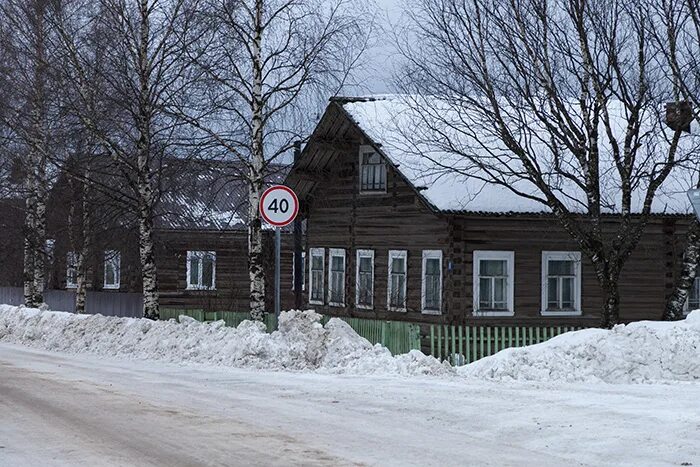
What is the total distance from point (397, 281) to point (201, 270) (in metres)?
18.4

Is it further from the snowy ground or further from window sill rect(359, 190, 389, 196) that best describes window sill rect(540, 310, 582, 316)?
the snowy ground

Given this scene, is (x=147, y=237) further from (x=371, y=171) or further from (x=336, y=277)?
(x=336, y=277)

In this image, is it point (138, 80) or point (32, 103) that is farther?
point (32, 103)

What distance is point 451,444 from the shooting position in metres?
10.3

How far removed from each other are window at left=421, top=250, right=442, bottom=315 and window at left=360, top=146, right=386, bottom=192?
2.96 m

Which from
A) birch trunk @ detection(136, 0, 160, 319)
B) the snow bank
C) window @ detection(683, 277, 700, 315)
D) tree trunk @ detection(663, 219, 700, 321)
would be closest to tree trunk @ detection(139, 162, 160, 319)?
birch trunk @ detection(136, 0, 160, 319)

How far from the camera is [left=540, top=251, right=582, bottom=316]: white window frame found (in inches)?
1129

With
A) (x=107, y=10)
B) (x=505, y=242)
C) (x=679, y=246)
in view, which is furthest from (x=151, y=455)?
(x=679, y=246)

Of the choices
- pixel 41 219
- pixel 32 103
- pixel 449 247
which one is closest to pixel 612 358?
pixel 449 247

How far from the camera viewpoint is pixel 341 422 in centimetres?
1162

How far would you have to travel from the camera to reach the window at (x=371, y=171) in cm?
3128

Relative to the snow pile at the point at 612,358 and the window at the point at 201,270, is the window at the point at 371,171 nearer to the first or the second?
the snow pile at the point at 612,358

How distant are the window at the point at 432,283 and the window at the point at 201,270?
18.8 m

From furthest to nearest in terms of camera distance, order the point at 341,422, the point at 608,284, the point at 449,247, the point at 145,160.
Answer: the point at 449,247 → the point at 145,160 → the point at 608,284 → the point at 341,422
